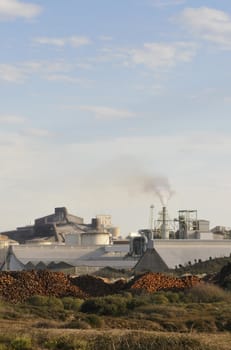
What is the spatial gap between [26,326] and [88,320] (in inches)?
88.4

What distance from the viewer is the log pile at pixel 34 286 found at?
137 feet

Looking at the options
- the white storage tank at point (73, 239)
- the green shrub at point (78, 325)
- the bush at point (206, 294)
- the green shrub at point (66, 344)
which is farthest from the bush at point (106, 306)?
the white storage tank at point (73, 239)

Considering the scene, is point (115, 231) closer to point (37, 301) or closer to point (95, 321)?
point (37, 301)

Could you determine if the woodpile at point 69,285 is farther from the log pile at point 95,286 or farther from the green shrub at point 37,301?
the green shrub at point 37,301

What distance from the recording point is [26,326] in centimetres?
2522

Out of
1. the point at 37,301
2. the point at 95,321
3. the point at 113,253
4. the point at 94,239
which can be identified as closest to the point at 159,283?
the point at 37,301

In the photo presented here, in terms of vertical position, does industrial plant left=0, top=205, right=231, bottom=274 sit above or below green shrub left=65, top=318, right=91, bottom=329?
above

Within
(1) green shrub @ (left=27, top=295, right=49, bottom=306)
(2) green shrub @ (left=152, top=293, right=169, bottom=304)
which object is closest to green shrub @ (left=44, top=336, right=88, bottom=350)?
(2) green shrub @ (left=152, top=293, right=169, bottom=304)

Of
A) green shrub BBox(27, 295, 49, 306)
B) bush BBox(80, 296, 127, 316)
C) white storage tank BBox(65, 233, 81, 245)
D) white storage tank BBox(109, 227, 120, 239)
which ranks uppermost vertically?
white storage tank BBox(109, 227, 120, 239)

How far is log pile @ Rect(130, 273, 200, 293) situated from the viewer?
4433 centimetres

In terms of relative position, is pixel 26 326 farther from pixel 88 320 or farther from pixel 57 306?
pixel 57 306

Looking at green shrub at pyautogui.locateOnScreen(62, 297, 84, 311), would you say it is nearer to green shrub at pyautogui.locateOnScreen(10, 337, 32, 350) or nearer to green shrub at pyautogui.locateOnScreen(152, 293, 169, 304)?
green shrub at pyautogui.locateOnScreen(152, 293, 169, 304)

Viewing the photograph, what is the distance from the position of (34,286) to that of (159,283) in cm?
725

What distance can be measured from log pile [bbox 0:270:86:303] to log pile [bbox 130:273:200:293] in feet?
11.0
